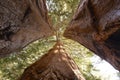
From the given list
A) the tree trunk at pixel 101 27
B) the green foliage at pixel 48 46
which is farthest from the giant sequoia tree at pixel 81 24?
the green foliage at pixel 48 46

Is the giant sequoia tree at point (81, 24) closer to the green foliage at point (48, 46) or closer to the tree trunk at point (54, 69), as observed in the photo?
the tree trunk at point (54, 69)

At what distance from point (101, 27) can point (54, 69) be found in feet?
4.29

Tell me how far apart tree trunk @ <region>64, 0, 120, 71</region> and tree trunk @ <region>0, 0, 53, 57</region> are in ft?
2.16

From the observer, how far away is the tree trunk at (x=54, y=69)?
3.89m

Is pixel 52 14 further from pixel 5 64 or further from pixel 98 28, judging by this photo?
pixel 98 28

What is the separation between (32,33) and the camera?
382 cm

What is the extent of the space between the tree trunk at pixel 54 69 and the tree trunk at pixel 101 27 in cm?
55

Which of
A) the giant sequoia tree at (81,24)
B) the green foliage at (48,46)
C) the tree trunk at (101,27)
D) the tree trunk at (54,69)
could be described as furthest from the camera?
the green foliage at (48,46)

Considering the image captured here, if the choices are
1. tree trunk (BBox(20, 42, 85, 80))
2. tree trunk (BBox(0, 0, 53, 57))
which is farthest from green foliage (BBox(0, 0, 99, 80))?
tree trunk (BBox(0, 0, 53, 57))

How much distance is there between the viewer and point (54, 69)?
3.99m

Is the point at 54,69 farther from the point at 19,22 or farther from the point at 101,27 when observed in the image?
the point at 101,27

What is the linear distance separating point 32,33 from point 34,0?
60cm

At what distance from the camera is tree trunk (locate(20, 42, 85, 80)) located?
3891mm

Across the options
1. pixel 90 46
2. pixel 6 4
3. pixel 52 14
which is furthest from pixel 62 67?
pixel 52 14
